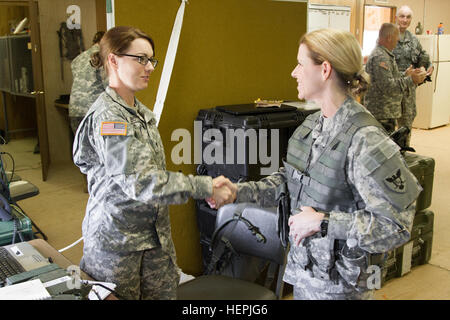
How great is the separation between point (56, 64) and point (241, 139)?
4.66m

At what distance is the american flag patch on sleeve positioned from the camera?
1.57 m

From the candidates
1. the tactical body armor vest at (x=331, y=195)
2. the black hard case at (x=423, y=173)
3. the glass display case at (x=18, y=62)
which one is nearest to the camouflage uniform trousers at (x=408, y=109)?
the black hard case at (x=423, y=173)

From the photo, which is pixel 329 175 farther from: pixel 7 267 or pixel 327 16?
pixel 327 16

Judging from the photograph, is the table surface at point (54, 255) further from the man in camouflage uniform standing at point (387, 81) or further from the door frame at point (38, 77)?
the door frame at point (38, 77)

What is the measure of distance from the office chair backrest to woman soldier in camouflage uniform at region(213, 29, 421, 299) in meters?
0.33

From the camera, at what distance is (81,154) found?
169cm

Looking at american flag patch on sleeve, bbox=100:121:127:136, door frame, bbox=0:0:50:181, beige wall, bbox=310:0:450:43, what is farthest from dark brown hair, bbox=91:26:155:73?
beige wall, bbox=310:0:450:43

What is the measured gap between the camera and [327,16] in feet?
24.0

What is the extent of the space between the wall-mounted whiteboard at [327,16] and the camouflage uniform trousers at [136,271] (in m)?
5.83

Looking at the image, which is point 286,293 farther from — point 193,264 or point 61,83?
point 61,83

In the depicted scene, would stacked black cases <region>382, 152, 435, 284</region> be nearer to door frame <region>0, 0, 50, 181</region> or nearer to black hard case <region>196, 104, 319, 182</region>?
black hard case <region>196, 104, 319, 182</region>

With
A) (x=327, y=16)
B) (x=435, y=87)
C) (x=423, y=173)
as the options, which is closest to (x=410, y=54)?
(x=327, y=16)

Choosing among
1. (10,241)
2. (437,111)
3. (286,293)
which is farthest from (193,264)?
(437,111)
